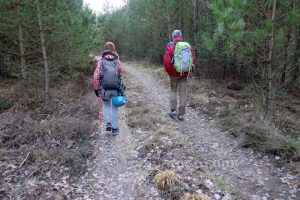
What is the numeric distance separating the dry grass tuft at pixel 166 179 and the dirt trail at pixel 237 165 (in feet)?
2.95

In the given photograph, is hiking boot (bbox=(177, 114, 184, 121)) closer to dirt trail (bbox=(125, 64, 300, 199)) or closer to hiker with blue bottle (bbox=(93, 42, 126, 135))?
dirt trail (bbox=(125, 64, 300, 199))

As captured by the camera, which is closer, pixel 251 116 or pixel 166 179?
pixel 166 179

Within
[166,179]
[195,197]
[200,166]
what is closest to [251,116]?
[200,166]

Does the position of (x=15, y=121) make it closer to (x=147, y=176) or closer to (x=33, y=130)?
(x=33, y=130)

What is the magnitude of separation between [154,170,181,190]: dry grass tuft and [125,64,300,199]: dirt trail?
90cm

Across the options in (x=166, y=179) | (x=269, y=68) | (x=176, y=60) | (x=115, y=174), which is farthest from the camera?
(x=176, y=60)

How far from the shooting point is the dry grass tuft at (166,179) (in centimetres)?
475

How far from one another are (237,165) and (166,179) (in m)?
1.77

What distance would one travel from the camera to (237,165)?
225 inches

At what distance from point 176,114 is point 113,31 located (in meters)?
36.1

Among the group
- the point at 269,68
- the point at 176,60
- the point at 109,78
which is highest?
the point at 176,60

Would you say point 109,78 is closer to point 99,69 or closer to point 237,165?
point 99,69

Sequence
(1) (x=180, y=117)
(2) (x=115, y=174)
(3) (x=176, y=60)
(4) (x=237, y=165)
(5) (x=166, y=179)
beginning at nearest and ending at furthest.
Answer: (5) (x=166, y=179)
(2) (x=115, y=174)
(4) (x=237, y=165)
(3) (x=176, y=60)
(1) (x=180, y=117)

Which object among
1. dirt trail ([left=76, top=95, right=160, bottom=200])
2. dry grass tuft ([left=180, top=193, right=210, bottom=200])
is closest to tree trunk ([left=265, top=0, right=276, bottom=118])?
dirt trail ([left=76, top=95, right=160, bottom=200])
